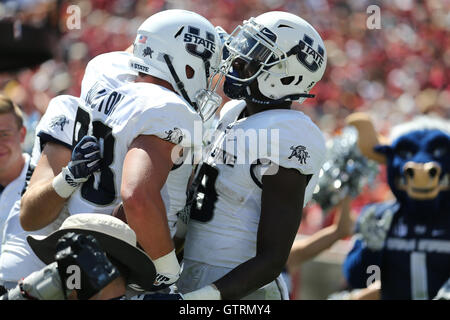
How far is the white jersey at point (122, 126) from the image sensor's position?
2.43m

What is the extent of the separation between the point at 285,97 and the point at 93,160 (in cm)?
76

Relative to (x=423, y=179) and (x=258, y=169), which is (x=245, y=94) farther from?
(x=423, y=179)

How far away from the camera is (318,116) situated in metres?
8.90

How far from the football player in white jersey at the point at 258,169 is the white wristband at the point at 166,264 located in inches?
6.5

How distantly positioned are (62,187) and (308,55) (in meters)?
1.00

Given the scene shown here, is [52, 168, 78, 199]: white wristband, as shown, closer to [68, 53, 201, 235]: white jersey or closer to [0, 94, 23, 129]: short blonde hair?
[68, 53, 201, 235]: white jersey

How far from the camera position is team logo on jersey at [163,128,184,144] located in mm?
2414

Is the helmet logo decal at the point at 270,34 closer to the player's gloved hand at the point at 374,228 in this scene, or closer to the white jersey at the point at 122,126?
the white jersey at the point at 122,126

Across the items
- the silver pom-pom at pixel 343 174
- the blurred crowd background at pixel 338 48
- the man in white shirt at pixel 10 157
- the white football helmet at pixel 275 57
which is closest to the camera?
the white football helmet at pixel 275 57

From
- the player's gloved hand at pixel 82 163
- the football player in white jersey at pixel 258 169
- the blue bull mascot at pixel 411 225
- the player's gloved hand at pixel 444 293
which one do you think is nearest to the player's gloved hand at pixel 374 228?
the blue bull mascot at pixel 411 225

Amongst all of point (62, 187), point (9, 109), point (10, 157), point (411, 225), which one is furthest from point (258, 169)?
point (411, 225)

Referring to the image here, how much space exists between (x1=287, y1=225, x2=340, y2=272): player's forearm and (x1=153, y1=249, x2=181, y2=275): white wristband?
6.75 feet

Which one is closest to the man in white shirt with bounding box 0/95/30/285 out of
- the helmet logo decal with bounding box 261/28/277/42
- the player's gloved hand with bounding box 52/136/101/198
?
the player's gloved hand with bounding box 52/136/101/198

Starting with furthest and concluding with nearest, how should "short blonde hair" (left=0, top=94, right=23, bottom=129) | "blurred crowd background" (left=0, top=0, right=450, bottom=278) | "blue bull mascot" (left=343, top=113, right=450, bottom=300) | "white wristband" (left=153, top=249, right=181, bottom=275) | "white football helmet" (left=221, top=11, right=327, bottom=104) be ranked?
"blurred crowd background" (left=0, top=0, right=450, bottom=278) → "blue bull mascot" (left=343, top=113, right=450, bottom=300) → "short blonde hair" (left=0, top=94, right=23, bottom=129) → "white football helmet" (left=221, top=11, right=327, bottom=104) → "white wristband" (left=153, top=249, right=181, bottom=275)
